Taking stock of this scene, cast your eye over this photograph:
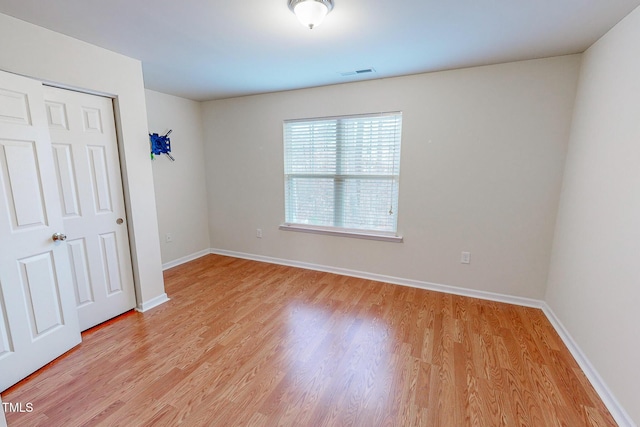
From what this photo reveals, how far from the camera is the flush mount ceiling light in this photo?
5.21 ft

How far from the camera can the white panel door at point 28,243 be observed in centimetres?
174

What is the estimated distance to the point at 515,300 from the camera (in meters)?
2.82

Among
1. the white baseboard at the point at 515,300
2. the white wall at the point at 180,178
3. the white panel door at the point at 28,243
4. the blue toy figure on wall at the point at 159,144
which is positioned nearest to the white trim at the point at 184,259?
the white wall at the point at 180,178

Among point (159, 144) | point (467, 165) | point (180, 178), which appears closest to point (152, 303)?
point (180, 178)

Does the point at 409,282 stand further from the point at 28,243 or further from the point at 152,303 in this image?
the point at 28,243

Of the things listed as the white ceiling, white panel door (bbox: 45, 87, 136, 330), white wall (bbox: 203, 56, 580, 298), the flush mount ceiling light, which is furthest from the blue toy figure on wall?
the flush mount ceiling light

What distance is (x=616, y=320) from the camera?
1.64 m

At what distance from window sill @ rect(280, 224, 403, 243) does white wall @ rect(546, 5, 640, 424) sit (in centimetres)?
156

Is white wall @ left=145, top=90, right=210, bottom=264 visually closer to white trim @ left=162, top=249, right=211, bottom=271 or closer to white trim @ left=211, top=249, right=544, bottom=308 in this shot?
white trim @ left=162, top=249, right=211, bottom=271

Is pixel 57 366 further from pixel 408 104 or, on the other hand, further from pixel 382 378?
pixel 408 104

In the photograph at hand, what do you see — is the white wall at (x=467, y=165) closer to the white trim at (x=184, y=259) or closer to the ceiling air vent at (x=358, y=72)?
the ceiling air vent at (x=358, y=72)

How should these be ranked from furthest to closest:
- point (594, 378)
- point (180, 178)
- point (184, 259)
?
point (184, 259) < point (180, 178) < point (594, 378)

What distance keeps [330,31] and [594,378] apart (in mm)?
2963

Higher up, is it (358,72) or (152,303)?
(358,72)
